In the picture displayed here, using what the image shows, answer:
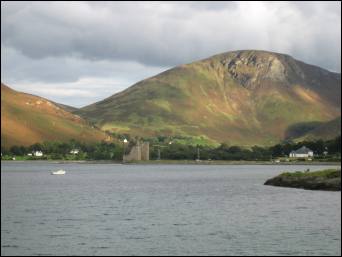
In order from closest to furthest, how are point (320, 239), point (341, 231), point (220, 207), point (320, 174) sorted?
point (320, 239) → point (341, 231) → point (220, 207) → point (320, 174)

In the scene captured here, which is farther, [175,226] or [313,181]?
[313,181]

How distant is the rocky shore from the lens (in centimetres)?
11619

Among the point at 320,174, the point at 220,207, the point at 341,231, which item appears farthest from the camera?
the point at 320,174

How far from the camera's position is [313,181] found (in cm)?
12350

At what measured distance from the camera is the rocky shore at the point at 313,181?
11619 centimetres

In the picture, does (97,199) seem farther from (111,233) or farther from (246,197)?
(111,233)

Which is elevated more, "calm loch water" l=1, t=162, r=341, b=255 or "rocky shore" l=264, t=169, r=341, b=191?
"rocky shore" l=264, t=169, r=341, b=191

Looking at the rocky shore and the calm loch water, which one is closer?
the calm loch water

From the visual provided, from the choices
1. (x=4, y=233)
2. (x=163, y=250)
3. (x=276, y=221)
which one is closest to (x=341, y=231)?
(x=276, y=221)

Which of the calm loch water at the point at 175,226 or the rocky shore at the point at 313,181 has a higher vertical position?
the rocky shore at the point at 313,181

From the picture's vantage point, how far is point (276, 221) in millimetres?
70938

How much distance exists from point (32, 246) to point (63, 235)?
6491 millimetres

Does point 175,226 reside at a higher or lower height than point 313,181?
lower

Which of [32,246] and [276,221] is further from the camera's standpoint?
[276,221]
